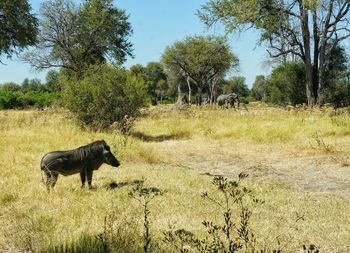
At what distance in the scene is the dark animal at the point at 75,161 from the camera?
7086mm

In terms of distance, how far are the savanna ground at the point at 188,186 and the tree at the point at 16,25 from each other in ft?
41.1

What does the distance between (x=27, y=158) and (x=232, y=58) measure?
43284mm

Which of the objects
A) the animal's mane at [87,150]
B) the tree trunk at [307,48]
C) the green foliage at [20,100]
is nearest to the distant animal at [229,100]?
the tree trunk at [307,48]

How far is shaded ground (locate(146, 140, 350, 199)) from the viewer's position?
8.89 m

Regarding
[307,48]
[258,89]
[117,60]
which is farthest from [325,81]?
[258,89]

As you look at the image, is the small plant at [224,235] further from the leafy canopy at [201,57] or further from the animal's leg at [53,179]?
the leafy canopy at [201,57]

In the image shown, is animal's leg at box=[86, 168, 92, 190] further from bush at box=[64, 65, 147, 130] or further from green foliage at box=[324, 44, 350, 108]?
green foliage at box=[324, 44, 350, 108]

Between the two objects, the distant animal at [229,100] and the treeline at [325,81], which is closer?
the treeline at [325,81]

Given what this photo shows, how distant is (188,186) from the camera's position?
25.8 feet

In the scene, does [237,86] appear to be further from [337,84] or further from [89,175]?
[89,175]

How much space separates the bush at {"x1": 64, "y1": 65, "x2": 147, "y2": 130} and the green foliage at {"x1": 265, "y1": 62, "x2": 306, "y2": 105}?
15743 mm

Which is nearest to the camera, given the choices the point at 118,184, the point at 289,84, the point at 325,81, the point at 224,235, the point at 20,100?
the point at 224,235

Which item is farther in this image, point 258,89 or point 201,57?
Result: point 258,89

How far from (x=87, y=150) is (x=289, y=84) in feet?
83.8
